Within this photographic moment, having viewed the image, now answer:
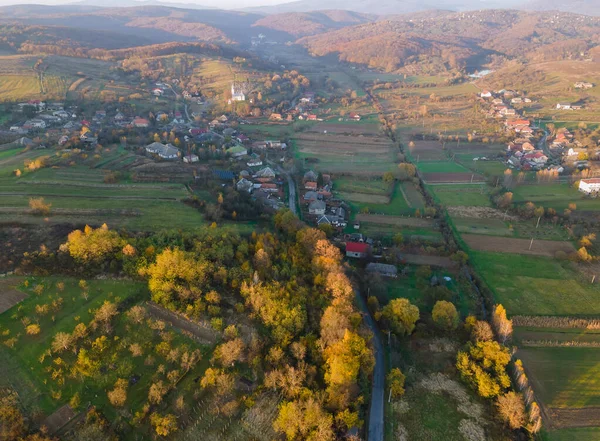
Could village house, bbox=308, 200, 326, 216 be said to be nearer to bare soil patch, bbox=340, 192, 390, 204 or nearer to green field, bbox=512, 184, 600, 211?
bare soil patch, bbox=340, 192, 390, 204

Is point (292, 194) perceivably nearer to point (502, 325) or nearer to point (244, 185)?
point (244, 185)

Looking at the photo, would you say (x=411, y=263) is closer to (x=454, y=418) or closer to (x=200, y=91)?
(x=454, y=418)

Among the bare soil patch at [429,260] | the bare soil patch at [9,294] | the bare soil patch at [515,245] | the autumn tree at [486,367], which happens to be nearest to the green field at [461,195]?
the bare soil patch at [515,245]

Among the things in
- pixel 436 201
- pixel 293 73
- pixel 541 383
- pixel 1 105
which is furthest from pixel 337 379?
pixel 293 73

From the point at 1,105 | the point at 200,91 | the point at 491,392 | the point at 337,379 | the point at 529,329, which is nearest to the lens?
→ the point at 337,379

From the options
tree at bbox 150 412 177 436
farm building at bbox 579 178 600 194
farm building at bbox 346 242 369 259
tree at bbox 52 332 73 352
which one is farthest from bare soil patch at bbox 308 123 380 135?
tree at bbox 150 412 177 436
